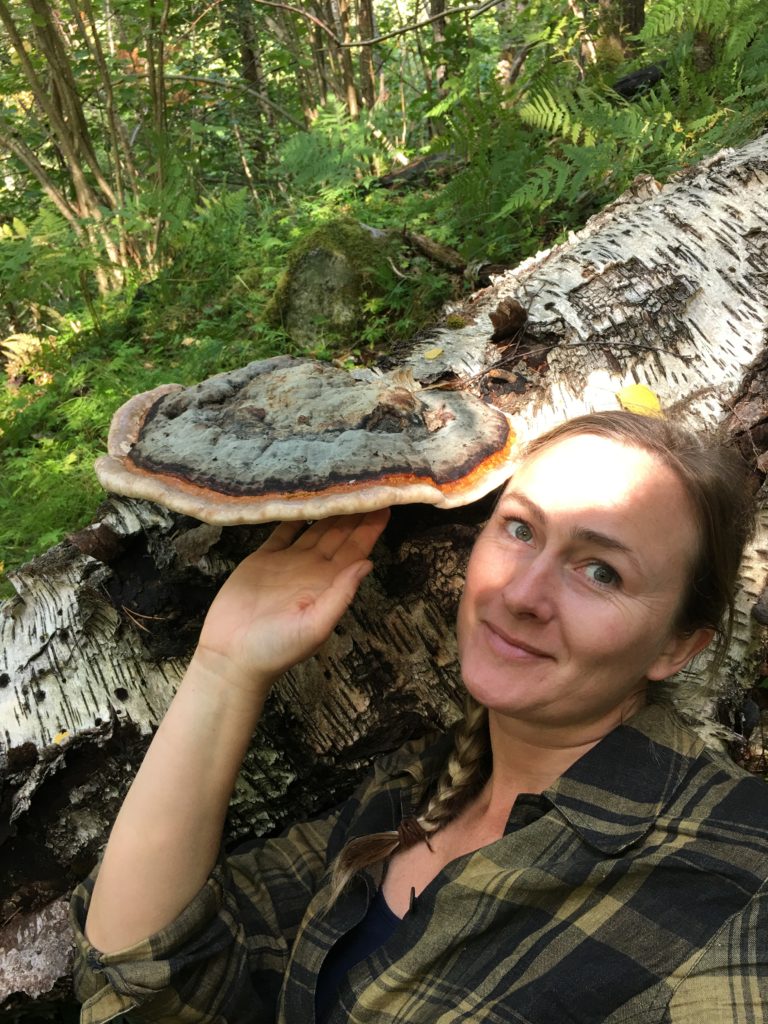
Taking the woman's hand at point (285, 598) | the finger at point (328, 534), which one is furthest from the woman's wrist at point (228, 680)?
the finger at point (328, 534)

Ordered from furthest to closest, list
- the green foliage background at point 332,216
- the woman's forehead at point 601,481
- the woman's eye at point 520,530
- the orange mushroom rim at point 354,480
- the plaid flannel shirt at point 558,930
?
the green foliage background at point 332,216 → the woman's eye at point 520,530 → the woman's forehead at point 601,481 → the orange mushroom rim at point 354,480 → the plaid flannel shirt at point 558,930

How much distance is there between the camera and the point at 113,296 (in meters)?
7.72

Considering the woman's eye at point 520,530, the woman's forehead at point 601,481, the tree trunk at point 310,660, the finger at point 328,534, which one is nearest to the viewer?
the woman's forehead at point 601,481

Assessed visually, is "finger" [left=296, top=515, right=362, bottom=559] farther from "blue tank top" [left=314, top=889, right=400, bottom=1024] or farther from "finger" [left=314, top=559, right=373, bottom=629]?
"blue tank top" [left=314, top=889, right=400, bottom=1024]

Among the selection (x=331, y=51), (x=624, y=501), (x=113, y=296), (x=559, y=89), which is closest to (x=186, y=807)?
(x=624, y=501)

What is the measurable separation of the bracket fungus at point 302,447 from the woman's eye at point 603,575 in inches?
13.2

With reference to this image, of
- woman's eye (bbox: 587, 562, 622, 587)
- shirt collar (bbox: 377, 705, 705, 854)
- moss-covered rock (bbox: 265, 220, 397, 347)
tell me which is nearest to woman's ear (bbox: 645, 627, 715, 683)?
shirt collar (bbox: 377, 705, 705, 854)

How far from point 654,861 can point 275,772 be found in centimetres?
126

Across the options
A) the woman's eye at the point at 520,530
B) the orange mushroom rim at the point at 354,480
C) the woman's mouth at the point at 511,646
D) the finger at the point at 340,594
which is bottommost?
the woman's mouth at the point at 511,646

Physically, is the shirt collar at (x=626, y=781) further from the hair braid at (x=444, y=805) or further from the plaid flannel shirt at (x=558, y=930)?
the hair braid at (x=444, y=805)

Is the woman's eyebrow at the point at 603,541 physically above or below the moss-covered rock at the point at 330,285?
above

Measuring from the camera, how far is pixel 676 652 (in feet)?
6.37

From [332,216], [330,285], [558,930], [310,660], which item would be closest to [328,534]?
[310,660]

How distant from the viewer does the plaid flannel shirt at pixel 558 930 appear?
1.55 m
